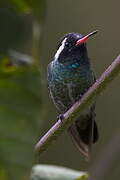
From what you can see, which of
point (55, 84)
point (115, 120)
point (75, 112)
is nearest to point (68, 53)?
point (55, 84)

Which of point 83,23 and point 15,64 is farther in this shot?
point 83,23

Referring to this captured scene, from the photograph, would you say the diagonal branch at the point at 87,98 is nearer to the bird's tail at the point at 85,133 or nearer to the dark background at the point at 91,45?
the bird's tail at the point at 85,133

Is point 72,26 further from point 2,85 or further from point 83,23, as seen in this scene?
point 2,85

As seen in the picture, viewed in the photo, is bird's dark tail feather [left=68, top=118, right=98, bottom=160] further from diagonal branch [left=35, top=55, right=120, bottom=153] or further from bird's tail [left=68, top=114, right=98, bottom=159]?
diagonal branch [left=35, top=55, right=120, bottom=153]

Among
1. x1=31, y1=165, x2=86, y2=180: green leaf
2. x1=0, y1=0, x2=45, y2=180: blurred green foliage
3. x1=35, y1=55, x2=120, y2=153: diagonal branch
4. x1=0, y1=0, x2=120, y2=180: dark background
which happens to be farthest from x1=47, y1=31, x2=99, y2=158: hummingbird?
x1=0, y1=0, x2=120, y2=180: dark background

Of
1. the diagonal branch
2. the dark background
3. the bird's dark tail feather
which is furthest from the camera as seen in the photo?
the dark background

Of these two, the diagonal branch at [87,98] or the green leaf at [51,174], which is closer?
the diagonal branch at [87,98]

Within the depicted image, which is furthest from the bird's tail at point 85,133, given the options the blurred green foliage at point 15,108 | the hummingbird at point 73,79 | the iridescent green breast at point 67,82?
the blurred green foliage at point 15,108

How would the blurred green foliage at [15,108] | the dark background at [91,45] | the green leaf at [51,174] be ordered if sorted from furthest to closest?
the dark background at [91,45] → the green leaf at [51,174] → the blurred green foliage at [15,108]
